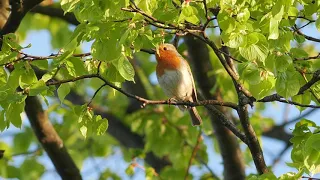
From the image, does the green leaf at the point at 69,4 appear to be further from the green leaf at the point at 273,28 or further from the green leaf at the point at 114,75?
the green leaf at the point at 273,28

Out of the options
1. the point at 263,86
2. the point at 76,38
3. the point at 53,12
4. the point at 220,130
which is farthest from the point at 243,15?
the point at 53,12

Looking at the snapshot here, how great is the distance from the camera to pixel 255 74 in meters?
4.06

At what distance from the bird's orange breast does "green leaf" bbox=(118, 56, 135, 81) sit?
2333 millimetres

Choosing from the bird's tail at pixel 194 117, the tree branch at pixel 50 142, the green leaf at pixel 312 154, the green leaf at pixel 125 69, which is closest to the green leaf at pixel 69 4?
the green leaf at pixel 125 69

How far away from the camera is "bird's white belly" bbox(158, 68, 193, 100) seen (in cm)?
654

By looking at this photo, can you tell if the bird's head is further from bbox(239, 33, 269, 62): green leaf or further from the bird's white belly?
bbox(239, 33, 269, 62): green leaf

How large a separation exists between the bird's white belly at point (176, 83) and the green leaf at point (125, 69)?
2.35m

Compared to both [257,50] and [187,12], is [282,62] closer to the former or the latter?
[257,50]

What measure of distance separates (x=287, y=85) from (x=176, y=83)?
2520 mm

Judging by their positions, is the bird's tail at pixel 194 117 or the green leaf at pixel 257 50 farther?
the bird's tail at pixel 194 117

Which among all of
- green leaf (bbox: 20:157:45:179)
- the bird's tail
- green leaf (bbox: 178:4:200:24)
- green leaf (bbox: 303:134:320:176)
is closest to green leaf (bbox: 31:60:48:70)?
green leaf (bbox: 178:4:200:24)

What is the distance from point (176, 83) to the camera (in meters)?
6.57

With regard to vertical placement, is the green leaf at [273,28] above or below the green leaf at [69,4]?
above

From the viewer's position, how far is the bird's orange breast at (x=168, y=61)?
652 centimetres
